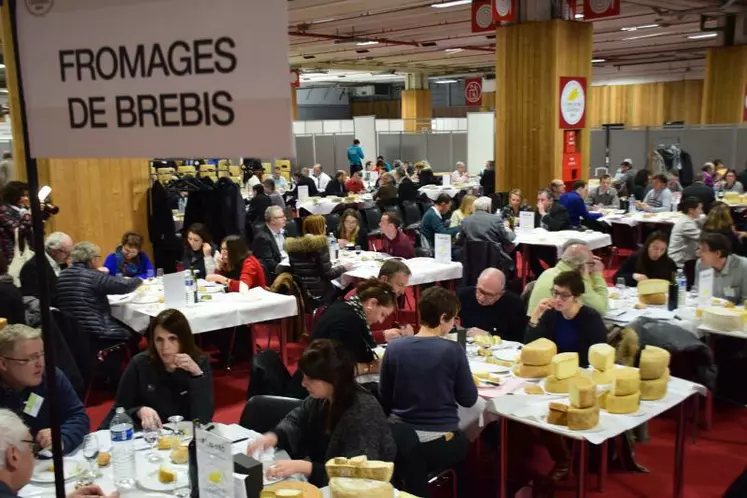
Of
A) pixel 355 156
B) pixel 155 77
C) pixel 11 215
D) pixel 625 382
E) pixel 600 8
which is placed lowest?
pixel 625 382

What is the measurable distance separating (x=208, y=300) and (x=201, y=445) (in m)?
3.84

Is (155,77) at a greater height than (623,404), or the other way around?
(155,77)

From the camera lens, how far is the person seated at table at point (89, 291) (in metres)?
5.72

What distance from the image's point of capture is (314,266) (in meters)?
6.95

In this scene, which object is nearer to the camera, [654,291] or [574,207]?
[654,291]

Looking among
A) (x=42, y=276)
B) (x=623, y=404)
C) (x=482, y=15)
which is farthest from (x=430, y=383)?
(x=482, y=15)

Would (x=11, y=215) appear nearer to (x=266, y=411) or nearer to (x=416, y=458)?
(x=266, y=411)

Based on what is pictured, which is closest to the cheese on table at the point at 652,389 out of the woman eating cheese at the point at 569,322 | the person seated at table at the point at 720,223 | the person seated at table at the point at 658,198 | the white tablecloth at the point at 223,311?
the woman eating cheese at the point at 569,322

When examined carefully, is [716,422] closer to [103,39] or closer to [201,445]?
[201,445]

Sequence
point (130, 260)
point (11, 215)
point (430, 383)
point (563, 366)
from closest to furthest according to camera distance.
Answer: point (430, 383) → point (563, 366) → point (11, 215) → point (130, 260)

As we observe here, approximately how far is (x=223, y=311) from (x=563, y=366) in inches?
112

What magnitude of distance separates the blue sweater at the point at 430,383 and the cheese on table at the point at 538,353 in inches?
24.9

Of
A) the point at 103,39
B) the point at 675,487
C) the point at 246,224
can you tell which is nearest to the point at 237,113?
the point at 103,39

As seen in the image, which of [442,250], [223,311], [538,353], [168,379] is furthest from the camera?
[442,250]
